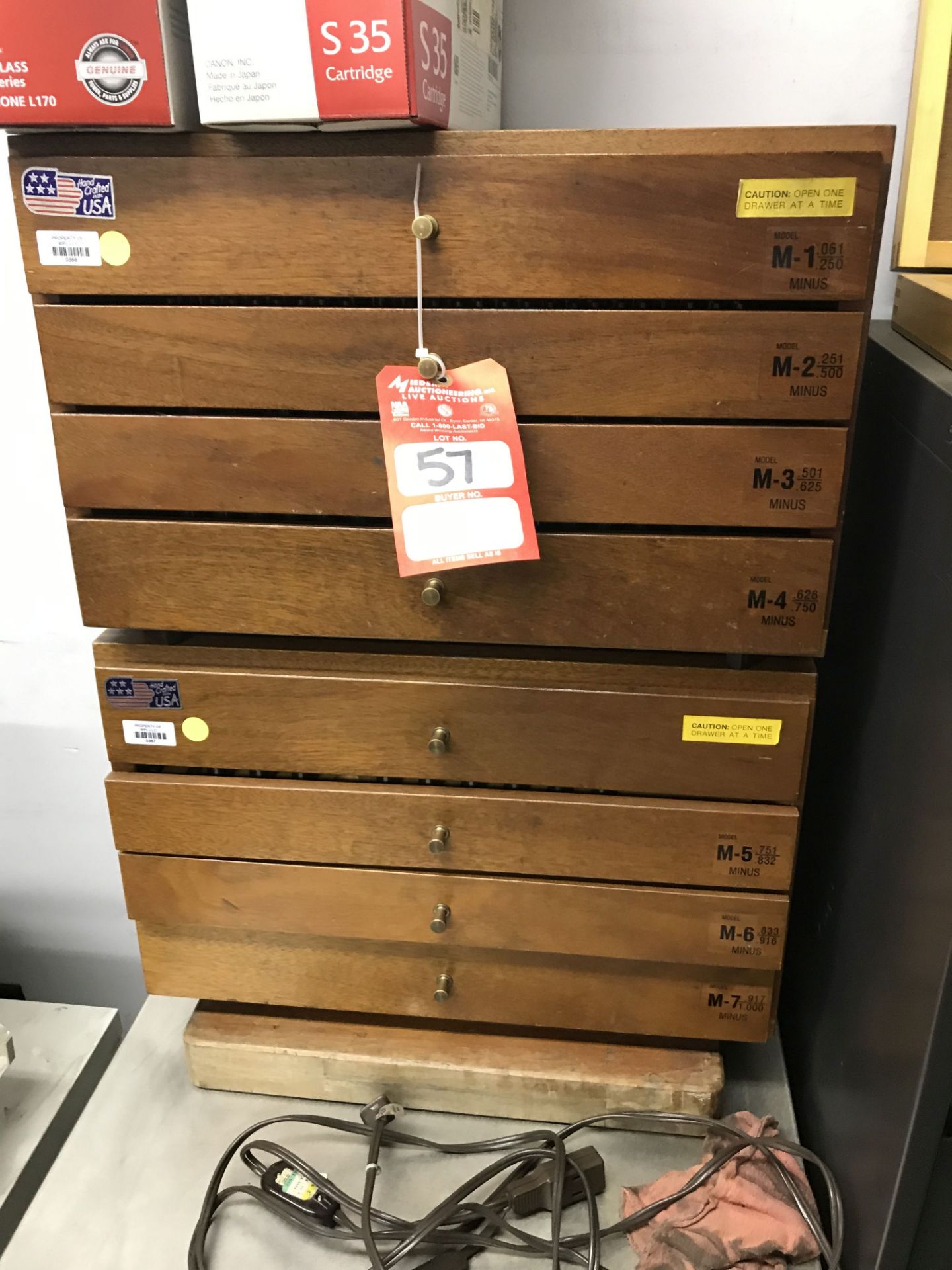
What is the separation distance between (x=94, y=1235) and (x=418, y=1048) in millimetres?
281

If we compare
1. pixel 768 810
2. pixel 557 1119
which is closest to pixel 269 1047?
pixel 557 1119

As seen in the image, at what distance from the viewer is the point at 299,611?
2.25ft

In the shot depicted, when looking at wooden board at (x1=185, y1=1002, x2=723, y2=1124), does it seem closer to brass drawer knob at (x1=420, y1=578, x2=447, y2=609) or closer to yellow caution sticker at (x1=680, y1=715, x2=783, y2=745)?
yellow caution sticker at (x1=680, y1=715, x2=783, y2=745)

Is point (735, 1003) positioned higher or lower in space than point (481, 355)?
lower

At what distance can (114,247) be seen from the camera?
0.61 metres

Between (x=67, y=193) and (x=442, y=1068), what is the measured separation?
2.33ft

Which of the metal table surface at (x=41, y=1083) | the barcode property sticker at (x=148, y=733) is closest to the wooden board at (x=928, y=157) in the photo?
the barcode property sticker at (x=148, y=733)

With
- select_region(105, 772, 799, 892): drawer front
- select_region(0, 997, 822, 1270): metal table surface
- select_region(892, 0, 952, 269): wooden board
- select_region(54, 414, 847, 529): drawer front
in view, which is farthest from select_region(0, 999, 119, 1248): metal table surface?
select_region(892, 0, 952, 269): wooden board

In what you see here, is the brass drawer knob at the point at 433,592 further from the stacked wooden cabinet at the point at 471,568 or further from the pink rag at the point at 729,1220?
the pink rag at the point at 729,1220

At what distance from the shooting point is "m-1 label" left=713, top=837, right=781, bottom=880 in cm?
72

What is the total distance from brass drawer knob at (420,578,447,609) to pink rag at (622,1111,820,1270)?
19.0 inches

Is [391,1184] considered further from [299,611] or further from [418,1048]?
[299,611]

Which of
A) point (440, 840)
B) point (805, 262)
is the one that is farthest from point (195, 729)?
point (805, 262)

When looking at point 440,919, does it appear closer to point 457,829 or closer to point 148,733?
point 457,829
